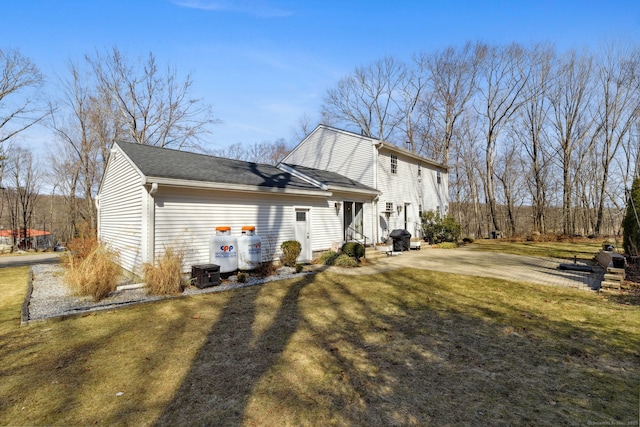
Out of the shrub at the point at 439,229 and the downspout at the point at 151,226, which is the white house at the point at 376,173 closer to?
the shrub at the point at 439,229

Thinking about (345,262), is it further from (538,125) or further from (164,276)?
(538,125)

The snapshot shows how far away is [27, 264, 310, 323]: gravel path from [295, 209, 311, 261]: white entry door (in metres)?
2.36

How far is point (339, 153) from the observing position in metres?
17.1

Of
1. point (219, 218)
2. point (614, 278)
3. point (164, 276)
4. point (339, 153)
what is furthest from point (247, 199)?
point (614, 278)

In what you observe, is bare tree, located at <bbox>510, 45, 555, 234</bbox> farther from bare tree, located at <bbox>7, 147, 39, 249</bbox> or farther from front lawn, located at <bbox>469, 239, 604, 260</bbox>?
bare tree, located at <bbox>7, 147, 39, 249</bbox>

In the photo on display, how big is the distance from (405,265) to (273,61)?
10589 mm

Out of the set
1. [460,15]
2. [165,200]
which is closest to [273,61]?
[460,15]

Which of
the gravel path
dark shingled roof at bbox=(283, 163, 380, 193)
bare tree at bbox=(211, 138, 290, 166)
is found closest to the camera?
the gravel path

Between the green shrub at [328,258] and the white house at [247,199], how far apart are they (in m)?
0.54

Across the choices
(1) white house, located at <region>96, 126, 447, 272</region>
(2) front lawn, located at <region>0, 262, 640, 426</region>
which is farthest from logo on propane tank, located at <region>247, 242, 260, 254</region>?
(2) front lawn, located at <region>0, 262, 640, 426</region>

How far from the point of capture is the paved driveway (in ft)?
28.2

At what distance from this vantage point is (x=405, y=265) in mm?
11148

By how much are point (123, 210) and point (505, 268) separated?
1317 centimetres

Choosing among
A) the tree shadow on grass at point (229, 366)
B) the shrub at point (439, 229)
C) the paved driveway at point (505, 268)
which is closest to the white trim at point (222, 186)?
the paved driveway at point (505, 268)
